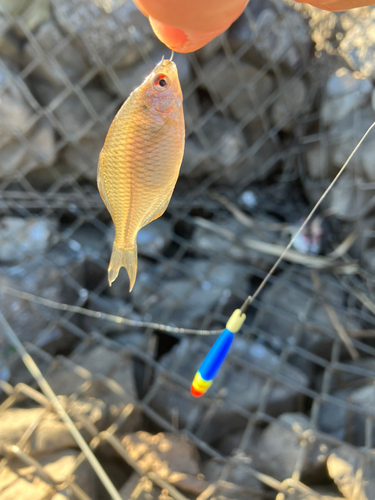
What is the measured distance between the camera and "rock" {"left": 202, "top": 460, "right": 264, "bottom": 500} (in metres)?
0.53

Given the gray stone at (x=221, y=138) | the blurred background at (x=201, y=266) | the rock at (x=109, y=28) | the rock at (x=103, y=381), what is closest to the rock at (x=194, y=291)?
the blurred background at (x=201, y=266)

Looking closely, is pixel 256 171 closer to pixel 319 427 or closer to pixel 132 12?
pixel 132 12

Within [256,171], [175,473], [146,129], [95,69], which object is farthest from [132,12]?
[175,473]

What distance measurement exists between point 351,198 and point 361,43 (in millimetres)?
431

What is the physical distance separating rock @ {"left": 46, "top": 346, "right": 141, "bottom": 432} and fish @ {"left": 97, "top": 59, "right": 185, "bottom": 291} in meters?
0.43

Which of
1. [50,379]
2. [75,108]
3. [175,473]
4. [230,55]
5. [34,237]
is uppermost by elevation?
[75,108]

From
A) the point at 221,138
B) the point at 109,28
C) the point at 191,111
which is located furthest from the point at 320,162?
the point at 109,28

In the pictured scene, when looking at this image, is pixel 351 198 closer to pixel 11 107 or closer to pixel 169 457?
pixel 169 457

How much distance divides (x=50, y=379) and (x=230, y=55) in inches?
37.5

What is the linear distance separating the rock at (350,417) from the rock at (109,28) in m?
0.98

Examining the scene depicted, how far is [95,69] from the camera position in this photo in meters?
0.92

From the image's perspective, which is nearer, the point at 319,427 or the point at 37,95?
the point at 319,427

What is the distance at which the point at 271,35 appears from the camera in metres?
0.98

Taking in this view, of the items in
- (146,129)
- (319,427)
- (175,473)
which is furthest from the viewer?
(319,427)
